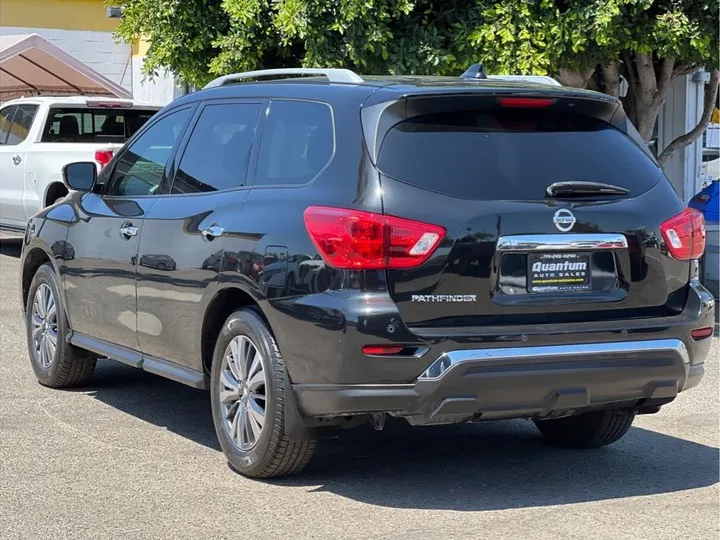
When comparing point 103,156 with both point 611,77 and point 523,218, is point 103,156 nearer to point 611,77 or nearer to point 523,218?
point 611,77

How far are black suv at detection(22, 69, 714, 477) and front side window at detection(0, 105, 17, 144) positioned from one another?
32.6 feet

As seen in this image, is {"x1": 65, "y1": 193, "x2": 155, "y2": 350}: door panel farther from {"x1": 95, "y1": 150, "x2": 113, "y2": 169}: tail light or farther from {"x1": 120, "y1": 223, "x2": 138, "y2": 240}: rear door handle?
{"x1": 95, "y1": 150, "x2": 113, "y2": 169}: tail light

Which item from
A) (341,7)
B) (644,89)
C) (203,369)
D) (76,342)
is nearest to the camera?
(203,369)

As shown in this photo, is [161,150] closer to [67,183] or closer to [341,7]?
[67,183]

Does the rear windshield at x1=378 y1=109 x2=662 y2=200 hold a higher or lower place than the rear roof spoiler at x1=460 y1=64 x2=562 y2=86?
lower

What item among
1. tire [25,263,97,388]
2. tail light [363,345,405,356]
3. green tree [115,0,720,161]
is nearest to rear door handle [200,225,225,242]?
tail light [363,345,405,356]

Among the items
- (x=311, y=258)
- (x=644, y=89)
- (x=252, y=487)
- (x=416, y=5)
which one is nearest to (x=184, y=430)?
(x=252, y=487)

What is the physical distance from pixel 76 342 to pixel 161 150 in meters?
1.31

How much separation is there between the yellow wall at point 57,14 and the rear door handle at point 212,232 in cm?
1991

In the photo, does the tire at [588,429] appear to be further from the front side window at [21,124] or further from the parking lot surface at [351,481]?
the front side window at [21,124]

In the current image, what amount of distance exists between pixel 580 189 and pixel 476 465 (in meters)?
1.52

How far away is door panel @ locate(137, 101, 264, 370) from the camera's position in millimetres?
6043

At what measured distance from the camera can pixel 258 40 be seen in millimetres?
12094

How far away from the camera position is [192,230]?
6176mm
